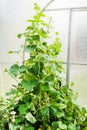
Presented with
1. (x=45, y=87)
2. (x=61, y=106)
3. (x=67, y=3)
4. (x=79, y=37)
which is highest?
(x=67, y=3)

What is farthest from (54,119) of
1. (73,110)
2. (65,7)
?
(65,7)

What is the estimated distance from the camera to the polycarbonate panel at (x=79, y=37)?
2.21m

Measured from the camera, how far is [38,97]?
50.6 inches

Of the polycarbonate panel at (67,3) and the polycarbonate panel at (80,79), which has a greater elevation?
the polycarbonate panel at (67,3)

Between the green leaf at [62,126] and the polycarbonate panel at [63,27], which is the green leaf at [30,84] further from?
the polycarbonate panel at [63,27]

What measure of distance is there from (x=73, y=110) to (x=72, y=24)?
107 cm

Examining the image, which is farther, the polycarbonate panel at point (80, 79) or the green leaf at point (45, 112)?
the polycarbonate panel at point (80, 79)

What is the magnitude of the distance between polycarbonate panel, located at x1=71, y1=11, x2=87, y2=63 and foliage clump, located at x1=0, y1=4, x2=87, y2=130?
0.88 m

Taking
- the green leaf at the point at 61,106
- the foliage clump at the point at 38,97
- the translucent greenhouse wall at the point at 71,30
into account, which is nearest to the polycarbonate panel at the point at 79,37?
the translucent greenhouse wall at the point at 71,30

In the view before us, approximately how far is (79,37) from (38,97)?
3.63 ft

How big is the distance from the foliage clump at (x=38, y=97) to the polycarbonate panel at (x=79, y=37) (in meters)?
0.88

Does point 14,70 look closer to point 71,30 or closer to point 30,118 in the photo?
point 30,118

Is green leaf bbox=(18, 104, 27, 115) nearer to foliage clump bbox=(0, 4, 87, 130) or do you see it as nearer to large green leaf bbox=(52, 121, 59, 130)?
foliage clump bbox=(0, 4, 87, 130)

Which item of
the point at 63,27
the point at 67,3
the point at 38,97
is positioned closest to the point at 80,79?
the point at 63,27
